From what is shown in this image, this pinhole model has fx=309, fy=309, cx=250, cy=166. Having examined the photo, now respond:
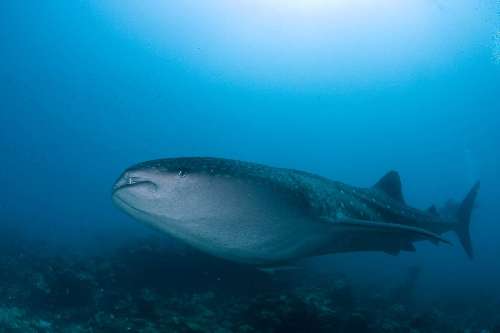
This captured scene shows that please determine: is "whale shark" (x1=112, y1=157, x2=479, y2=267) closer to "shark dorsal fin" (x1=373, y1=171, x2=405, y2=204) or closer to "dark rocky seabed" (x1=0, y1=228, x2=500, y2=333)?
"dark rocky seabed" (x1=0, y1=228, x2=500, y2=333)

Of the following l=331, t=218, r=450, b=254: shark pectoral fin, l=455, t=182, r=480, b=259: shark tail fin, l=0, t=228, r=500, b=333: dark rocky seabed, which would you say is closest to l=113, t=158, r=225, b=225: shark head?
l=331, t=218, r=450, b=254: shark pectoral fin

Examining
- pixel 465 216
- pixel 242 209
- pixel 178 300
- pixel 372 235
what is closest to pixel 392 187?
pixel 372 235

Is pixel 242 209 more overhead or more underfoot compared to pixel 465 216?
more underfoot

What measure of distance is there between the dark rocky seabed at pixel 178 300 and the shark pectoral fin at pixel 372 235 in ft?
5.03

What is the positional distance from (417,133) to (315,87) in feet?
191

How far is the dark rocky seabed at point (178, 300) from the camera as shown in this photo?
574 centimetres

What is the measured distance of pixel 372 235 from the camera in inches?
205

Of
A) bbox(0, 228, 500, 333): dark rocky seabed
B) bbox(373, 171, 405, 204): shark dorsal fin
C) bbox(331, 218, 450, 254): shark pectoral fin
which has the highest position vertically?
bbox(373, 171, 405, 204): shark dorsal fin

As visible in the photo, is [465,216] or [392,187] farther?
[465,216]

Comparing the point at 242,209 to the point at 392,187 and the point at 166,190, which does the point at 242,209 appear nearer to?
the point at 166,190

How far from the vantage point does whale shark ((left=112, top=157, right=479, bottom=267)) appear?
3020 mm

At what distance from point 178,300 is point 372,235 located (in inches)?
217

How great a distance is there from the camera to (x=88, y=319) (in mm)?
8211

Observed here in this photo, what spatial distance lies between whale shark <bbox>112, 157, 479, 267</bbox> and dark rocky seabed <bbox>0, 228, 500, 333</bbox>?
1.65 m
